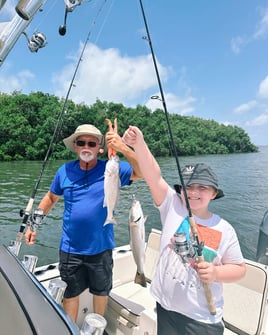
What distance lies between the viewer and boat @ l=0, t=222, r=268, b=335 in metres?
0.78

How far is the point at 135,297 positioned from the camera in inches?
115

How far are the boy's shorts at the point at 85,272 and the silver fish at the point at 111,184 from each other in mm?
441

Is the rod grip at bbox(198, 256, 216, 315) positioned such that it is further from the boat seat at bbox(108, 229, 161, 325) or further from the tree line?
the tree line

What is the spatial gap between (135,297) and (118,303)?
41 cm

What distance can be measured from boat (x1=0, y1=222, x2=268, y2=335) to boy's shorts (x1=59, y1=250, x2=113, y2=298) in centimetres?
21

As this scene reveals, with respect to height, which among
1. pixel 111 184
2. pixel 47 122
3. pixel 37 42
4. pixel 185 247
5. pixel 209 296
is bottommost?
pixel 209 296

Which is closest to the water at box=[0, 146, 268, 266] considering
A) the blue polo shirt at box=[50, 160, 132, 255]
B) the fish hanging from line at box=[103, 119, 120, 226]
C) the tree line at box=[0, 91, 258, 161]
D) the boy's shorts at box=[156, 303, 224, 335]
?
the blue polo shirt at box=[50, 160, 132, 255]

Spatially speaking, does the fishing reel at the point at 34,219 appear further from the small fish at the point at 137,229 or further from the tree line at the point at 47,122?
the tree line at the point at 47,122

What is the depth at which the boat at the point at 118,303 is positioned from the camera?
779 millimetres

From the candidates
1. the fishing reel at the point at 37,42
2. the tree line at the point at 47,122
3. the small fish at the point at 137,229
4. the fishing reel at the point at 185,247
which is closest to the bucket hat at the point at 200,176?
the fishing reel at the point at 185,247

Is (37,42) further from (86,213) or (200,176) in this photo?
(200,176)

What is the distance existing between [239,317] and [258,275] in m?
0.43

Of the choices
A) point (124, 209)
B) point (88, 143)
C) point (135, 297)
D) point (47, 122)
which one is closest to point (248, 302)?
point (135, 297)

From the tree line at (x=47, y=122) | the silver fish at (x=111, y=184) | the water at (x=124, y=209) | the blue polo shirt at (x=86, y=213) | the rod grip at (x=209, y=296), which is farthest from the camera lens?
the tree line at (x=47, y=122)
